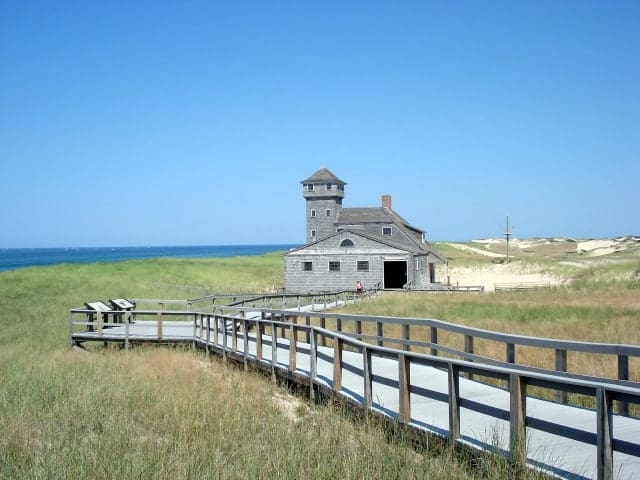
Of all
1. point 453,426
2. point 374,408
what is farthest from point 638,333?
point 453,426

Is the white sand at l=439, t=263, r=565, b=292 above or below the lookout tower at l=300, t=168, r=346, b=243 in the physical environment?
below

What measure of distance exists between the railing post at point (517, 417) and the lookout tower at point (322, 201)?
4888 cm

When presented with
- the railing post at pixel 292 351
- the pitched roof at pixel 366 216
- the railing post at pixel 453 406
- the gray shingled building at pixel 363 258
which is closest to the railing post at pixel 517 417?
the railing post at pixel 453 406

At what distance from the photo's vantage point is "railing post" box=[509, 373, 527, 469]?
6.23 metres

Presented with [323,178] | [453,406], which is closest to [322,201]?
[323,178]

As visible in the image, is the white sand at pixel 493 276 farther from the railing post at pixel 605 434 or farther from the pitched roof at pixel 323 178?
the railing post at pixel 605 434

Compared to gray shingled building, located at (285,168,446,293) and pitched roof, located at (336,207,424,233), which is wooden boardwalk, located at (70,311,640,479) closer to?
gray shingled building, located at (285,168,446,293)

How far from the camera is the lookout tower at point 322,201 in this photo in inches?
2190

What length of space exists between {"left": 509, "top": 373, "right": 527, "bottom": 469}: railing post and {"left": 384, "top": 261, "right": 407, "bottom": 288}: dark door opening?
152ft

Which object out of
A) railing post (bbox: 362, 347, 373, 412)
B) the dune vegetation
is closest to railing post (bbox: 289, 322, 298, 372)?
the dune vegetation

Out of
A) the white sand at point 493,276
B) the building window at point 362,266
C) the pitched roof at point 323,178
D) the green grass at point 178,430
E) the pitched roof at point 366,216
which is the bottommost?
the white sand at point 493,276

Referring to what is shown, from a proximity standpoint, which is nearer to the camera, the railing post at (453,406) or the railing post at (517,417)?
the railing post at (517,417)

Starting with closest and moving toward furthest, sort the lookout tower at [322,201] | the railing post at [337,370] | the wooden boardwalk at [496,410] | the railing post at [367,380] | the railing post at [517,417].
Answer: the wooden boardwalk at [496,410], the railing post at [517,417], the railing post at [367,380], the railing post at [337,370], the lookout tower at [322,201]

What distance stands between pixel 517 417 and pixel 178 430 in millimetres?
4499
